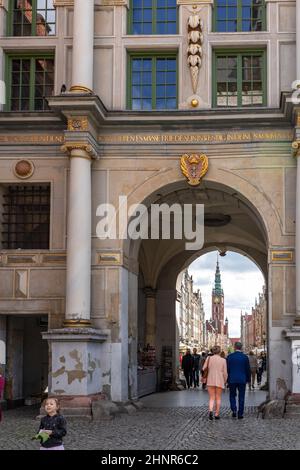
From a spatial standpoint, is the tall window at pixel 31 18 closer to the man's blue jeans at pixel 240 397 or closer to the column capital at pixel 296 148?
the column capital at pixel 296 148

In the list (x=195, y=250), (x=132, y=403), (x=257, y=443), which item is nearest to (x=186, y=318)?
(x=195, y=250)

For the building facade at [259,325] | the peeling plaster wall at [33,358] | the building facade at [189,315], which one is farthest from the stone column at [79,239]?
the building facade at [189,315]

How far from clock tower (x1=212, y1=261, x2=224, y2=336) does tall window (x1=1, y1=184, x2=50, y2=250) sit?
147 m

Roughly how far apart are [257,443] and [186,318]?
264 ft

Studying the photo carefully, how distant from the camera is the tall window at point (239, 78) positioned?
23.2m

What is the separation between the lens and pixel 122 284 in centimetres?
2244

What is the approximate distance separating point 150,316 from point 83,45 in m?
15.8

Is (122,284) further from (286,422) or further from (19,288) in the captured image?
(286,422)

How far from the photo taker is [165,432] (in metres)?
17.3

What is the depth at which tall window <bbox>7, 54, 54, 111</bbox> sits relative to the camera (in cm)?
2352

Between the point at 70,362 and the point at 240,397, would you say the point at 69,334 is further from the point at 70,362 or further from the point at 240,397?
the point at 240,397

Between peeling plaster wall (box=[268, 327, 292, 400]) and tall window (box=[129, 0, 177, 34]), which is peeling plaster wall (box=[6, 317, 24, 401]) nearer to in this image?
peeling plaster wall (box=[268, 327, 292, 400])

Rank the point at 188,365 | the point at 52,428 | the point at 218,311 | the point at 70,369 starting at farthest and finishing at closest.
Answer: the point at 218,311, the point at 188,365, the point at 70,369, the point at 52,428

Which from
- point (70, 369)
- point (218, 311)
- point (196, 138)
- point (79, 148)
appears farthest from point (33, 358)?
point (218, 311)
